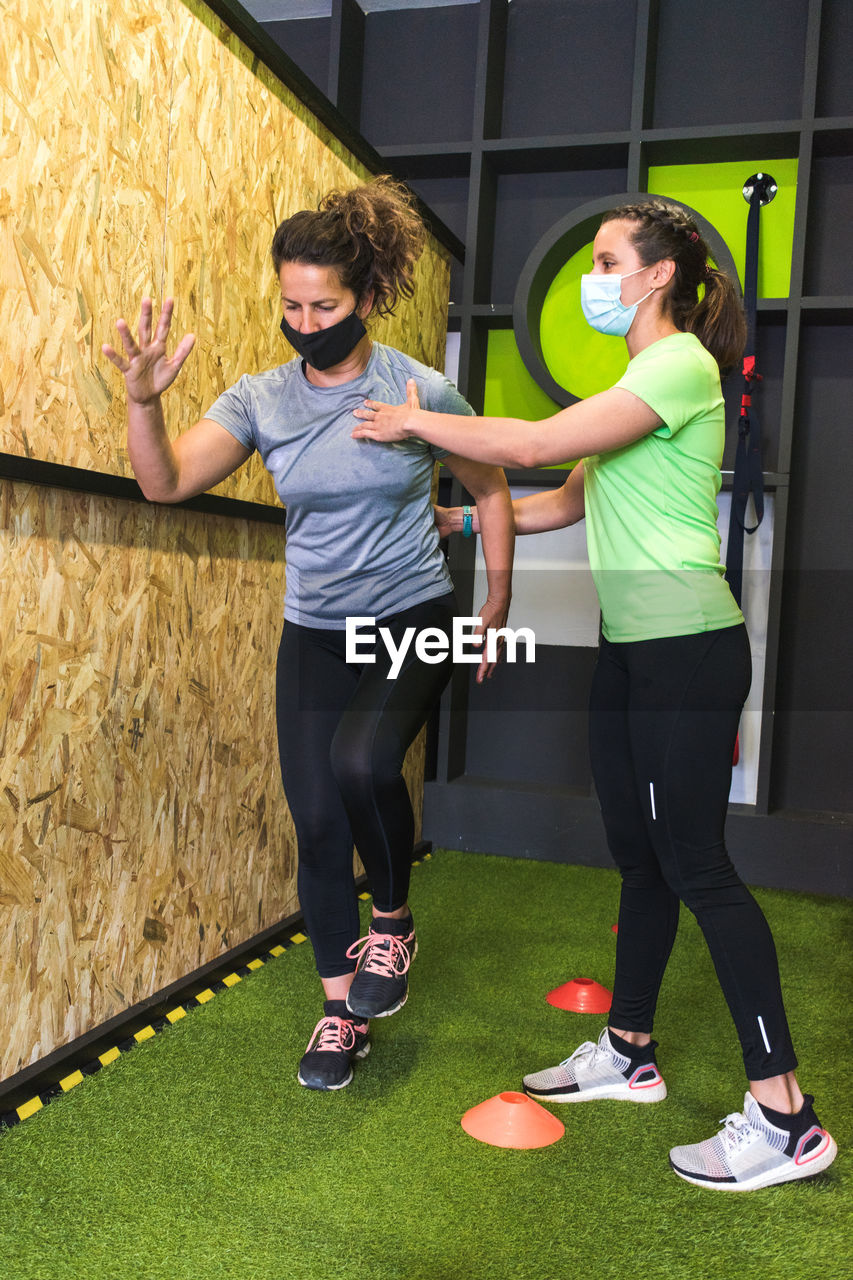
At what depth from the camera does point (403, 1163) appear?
5.84ft

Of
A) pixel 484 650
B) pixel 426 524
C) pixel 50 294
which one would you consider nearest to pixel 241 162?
pixel 50 294

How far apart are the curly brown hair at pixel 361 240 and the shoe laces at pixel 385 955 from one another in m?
1.20

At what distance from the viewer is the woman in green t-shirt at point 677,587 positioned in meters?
1.75

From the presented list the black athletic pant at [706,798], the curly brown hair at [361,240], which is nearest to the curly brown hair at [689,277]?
the curly brown hair at [361,240]

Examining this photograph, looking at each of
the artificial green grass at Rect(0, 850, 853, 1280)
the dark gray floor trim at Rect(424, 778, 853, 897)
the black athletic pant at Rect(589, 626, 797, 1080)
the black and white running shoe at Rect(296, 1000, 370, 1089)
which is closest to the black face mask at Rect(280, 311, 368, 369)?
the black athletic pant at Rect(589, 626, 797, 1080)

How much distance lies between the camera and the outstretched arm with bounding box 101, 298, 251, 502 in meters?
1.74

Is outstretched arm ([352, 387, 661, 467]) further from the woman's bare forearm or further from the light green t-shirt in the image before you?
the woman's bare forearm

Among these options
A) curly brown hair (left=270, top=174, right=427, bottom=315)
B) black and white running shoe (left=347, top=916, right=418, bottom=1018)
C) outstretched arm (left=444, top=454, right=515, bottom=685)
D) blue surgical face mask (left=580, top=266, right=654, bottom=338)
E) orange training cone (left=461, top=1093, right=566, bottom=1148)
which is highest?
curly brown hair (left=270, top=174, right=427, bottom=315)

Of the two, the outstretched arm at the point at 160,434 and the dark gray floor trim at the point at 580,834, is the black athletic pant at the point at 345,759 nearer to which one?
the outstretched arm at the point at 160,434

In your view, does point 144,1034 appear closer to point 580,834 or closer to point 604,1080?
point 604,1080

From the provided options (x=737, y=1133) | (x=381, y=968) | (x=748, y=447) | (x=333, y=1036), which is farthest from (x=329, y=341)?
(x=748, y=447)

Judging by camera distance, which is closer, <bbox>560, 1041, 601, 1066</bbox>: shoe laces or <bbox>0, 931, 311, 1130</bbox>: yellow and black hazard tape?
<bbox>0, 931, 311, 1130</bbox>: yellow and black hazard tape

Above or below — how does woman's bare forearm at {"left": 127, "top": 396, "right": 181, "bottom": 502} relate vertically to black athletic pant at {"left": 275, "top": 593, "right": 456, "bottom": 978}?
above

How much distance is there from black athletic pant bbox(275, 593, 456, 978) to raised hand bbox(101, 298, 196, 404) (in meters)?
0.53
